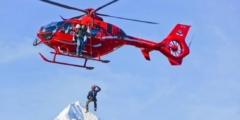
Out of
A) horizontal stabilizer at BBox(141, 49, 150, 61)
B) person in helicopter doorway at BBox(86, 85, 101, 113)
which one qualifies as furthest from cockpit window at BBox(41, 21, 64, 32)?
horizontal stabilizer at BBox(141, 49, 150, 61)

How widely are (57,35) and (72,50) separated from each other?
155cm

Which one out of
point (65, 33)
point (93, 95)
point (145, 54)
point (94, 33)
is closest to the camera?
point (65, 33)

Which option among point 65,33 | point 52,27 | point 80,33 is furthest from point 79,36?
point 52,27

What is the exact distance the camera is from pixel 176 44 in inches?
2000

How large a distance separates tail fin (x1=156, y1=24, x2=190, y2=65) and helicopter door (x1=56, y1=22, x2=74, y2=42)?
28.5 feet

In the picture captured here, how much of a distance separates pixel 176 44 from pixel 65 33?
11.4 m

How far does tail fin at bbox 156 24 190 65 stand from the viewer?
49.6 metres

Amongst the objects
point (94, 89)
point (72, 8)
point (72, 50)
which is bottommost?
point (94, 89)

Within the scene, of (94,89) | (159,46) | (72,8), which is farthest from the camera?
(159,46)

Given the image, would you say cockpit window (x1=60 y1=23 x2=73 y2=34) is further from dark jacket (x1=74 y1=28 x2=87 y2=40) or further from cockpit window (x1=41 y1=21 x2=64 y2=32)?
dark jacket (x1=74 y1=28 x2=87 y2=40)

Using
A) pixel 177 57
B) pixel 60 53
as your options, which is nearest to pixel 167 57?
pixel 177 57

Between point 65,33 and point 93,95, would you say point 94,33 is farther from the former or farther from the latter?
point 93,95

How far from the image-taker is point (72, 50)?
1720 inches

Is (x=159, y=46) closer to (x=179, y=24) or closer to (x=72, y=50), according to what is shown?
(x=179, y=24)
